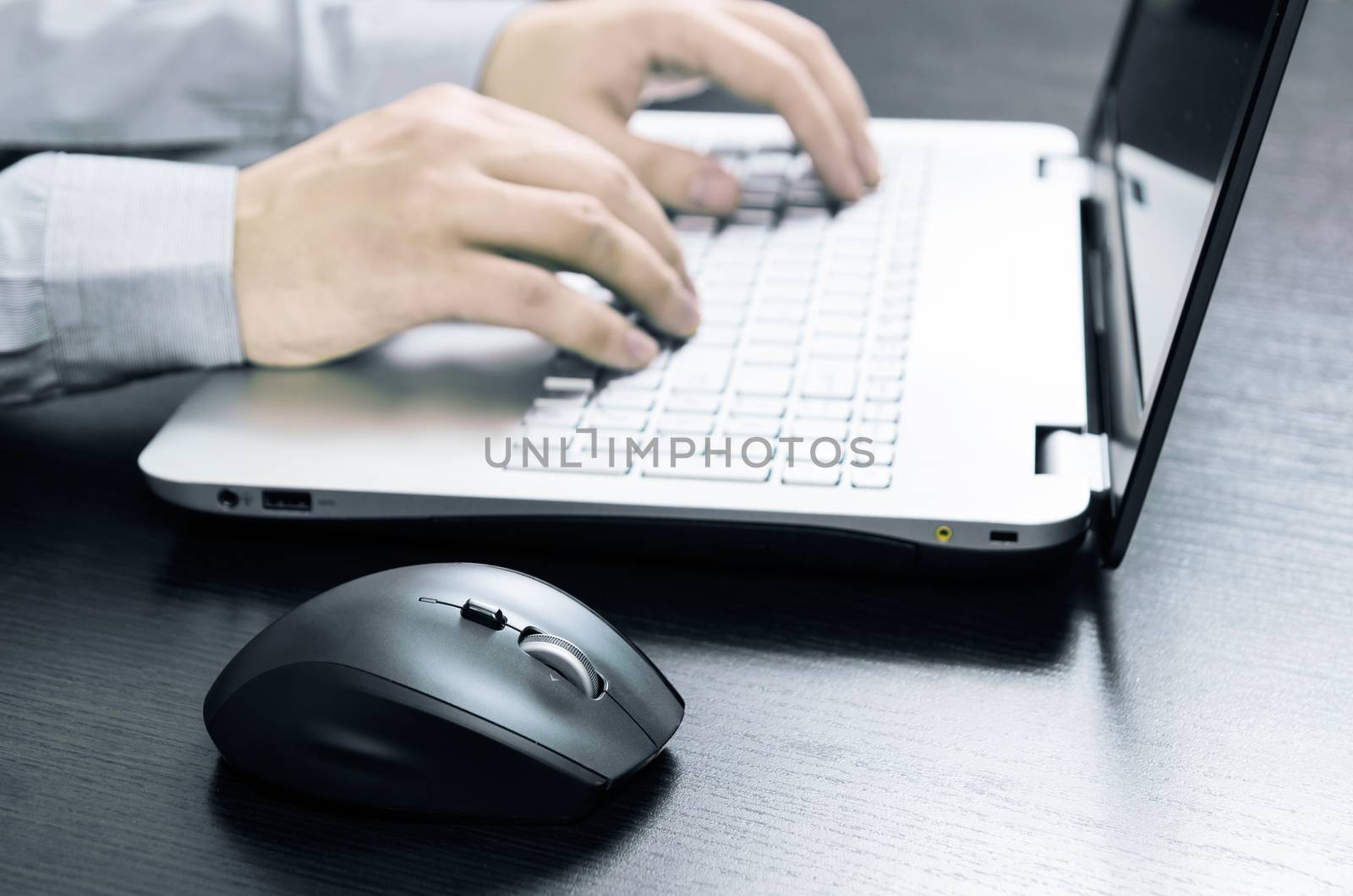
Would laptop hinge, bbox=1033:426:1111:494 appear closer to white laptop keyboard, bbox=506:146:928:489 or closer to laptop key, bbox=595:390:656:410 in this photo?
white laptop keyboard, bbox=506:146:928:489

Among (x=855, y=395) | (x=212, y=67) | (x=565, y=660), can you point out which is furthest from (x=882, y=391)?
(x=212, y=67)

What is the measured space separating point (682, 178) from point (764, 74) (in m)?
0.09

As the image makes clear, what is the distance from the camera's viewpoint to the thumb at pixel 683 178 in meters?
0.69

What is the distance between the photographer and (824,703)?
414 millimetres

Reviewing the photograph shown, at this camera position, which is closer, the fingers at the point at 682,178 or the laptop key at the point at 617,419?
the laptop key at the point at 617,419

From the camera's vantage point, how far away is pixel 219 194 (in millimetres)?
570

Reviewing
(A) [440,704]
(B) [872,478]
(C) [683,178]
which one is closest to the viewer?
(A) [440,704]

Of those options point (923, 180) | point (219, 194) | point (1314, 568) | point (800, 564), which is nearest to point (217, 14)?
point (219, 194)

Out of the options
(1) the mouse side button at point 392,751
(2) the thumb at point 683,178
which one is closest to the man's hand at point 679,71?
(2) the thumb at point 683,178

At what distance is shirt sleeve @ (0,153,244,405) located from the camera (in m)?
0.55

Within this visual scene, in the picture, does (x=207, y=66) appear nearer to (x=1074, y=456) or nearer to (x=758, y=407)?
(x=758, y=407)

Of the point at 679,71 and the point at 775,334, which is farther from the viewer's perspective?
the point at 679,71

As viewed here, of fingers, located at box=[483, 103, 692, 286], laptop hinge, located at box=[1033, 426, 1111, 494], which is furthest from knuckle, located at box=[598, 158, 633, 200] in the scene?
laptop hinge, located at box=[1033, 426, 1111, 494]

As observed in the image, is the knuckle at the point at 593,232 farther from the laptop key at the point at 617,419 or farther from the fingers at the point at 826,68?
the fingers at the point at 826,68
